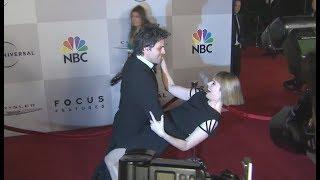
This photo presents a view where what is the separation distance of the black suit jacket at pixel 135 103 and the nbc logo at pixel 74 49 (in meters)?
1.26

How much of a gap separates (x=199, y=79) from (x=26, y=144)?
1.52 metres

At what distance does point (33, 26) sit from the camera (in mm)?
3076

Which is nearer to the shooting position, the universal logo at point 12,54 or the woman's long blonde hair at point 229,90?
the woman's long blonde hair at point 229,90

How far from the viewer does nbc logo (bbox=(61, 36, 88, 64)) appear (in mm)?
3215

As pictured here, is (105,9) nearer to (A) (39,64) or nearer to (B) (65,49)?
(B) (65,49)

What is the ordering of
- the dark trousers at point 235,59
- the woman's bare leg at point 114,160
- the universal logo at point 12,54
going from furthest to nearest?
the dark trousers at point 235,59 → the universal logo at point 12,54 → the woman's bare leg at point 114,160

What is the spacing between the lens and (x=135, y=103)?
6.61 ft

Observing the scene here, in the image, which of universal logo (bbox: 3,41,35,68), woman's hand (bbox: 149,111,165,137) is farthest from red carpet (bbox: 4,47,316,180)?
woman's hand (bbox: 149,111,165,137)

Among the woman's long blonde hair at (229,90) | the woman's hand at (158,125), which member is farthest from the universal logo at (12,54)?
the woman's long blonde hair at (229,90)

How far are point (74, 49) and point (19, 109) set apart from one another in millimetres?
630

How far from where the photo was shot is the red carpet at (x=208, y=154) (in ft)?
9.23

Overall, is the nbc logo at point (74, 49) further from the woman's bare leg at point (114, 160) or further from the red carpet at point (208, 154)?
the woman's bare leg at point (114, 160)

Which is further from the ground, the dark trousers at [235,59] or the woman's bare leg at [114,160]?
the dark trousers at [235,59]

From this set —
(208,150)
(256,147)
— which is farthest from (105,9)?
(256,147)
